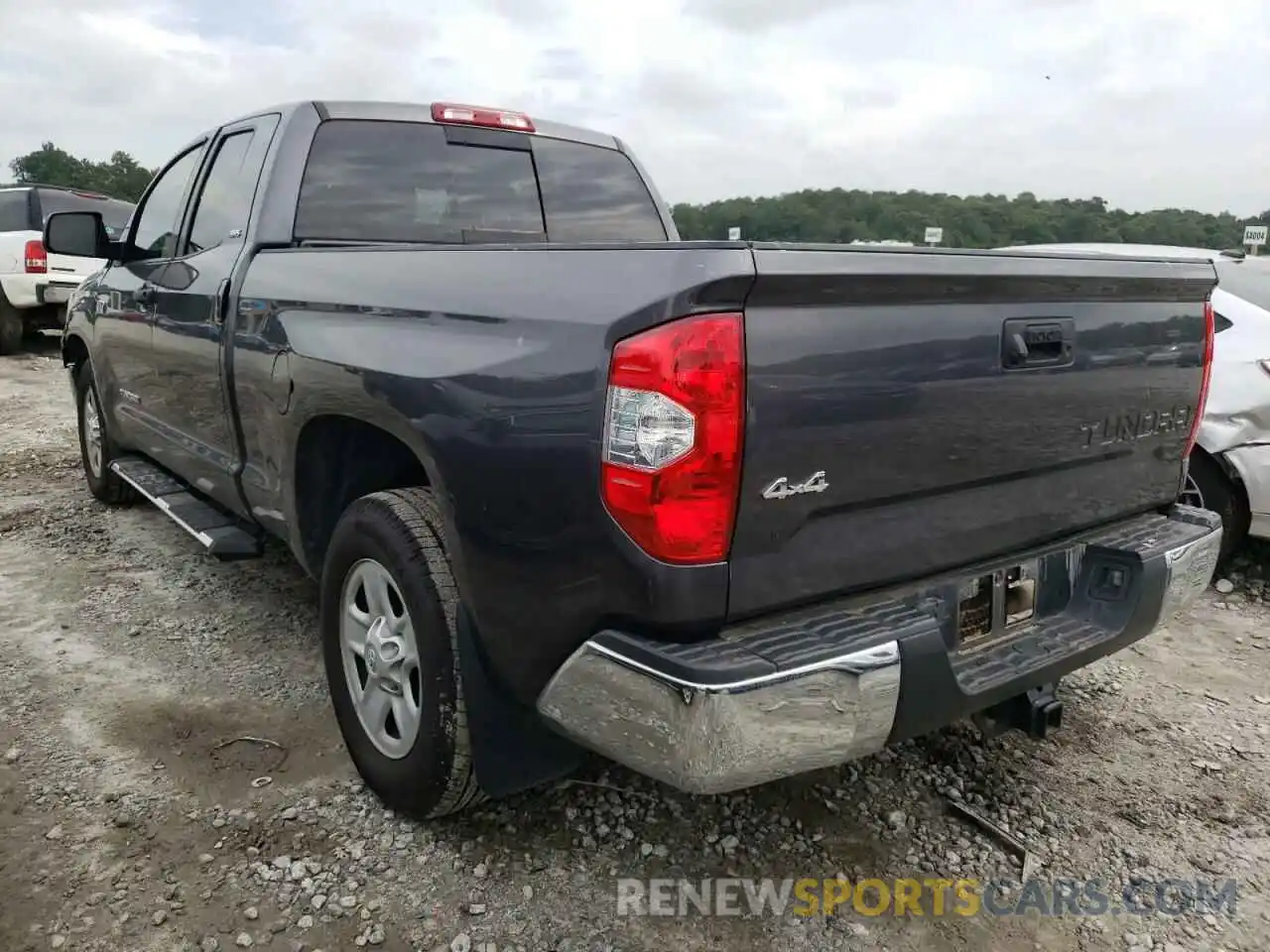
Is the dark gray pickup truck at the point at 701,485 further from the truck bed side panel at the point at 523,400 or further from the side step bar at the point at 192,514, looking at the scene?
the side step bar at the point at 192,514

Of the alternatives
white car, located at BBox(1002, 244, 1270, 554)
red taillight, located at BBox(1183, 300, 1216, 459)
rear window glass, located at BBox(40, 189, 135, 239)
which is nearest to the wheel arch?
red taillight, located at BBox(1183, 300, 1216, 459)

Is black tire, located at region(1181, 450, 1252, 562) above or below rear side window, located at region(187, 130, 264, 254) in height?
below

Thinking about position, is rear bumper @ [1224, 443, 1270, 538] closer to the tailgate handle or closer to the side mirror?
the tailgate handle

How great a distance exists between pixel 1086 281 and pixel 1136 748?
5.26 ft

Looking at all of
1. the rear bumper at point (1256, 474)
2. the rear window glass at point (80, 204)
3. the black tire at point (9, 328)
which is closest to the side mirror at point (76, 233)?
the rear bumper at point (1256, 474)

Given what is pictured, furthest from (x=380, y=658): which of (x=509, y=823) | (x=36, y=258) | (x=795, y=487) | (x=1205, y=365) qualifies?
(x=36, y=258)

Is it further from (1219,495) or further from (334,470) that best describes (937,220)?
(334,470)

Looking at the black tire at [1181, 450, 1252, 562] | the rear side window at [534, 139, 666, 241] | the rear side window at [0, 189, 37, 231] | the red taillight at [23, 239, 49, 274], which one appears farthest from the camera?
the rear side window at [0, 189, 37, 231]

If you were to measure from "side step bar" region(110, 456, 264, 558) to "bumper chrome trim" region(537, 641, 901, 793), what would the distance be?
6.40 feet

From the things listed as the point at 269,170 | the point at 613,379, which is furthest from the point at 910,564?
the point at 269,170

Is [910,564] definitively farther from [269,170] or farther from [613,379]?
[269,170]

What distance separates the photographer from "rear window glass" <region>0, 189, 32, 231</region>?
34.8ft

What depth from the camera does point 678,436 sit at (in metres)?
1.77

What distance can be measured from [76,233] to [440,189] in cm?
192
